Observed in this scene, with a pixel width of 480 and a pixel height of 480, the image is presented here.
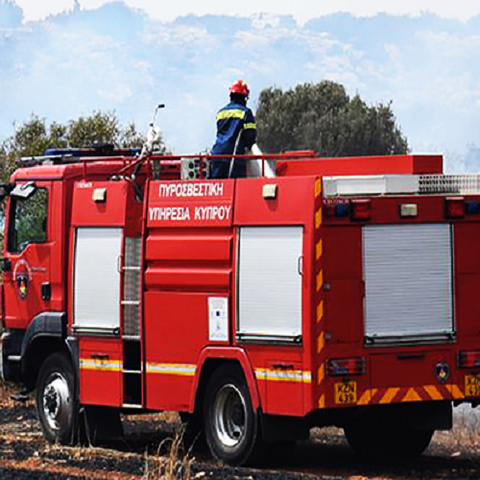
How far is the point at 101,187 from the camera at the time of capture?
1645 cm

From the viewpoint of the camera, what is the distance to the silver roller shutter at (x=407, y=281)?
14297 mm

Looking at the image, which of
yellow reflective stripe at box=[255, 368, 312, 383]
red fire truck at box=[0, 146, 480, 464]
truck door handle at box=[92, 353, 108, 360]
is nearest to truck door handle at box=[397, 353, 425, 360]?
red fire truck at box=[0, 146, 480, 464]

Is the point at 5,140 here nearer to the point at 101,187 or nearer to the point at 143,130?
the point at 143,130

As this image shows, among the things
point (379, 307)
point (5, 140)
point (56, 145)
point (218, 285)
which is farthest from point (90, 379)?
point (5, 140)

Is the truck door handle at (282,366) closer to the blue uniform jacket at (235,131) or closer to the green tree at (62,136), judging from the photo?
the blue uniform jacket at (235,131)

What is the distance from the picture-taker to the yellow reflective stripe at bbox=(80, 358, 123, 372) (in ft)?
53.5

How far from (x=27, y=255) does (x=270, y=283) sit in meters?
3.84

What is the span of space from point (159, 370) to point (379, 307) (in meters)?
2.45

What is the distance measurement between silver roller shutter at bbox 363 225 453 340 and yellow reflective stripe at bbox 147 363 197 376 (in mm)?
1908

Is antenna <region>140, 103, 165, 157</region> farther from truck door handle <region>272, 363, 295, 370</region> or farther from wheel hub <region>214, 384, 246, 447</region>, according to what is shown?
truck door handle <region>272, 363, 295, 370</region>

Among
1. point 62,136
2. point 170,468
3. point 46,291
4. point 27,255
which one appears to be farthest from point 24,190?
point 62,136

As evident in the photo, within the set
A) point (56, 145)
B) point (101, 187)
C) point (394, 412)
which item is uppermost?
point (56, 145)

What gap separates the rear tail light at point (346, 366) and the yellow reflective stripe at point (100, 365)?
2903 mm

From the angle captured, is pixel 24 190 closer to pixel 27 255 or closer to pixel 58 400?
pixel 27 255
